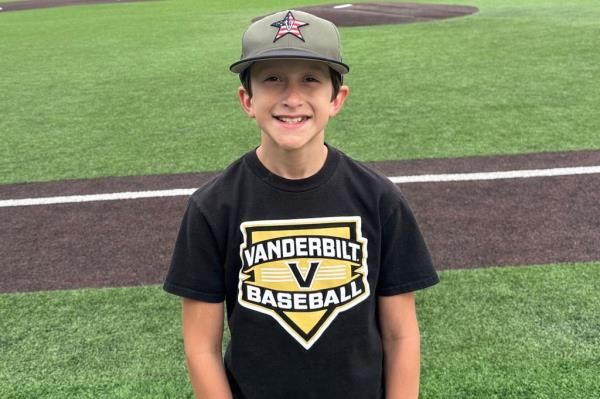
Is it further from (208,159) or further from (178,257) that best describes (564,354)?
(208,159)

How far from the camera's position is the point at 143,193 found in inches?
Result: 225

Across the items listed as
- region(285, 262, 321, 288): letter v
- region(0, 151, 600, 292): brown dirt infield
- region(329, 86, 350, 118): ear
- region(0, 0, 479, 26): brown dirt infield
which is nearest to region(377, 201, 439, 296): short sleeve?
region(285, 262, 321, 288): letter v

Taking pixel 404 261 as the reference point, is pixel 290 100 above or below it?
above

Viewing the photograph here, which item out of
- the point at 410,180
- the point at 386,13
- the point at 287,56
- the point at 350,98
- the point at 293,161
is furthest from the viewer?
the point at 386,13

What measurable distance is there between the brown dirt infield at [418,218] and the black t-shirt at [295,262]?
2.53 m

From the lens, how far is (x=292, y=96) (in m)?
1.67

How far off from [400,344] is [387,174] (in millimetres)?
4119

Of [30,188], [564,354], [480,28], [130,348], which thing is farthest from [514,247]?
[480,28]

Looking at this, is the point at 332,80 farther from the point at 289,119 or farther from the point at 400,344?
the point at 400,344

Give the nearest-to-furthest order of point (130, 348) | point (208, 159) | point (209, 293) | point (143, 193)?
1. point (209, 293)
2. point (130, 348)
3. point (143, 193)
4. point (208, 159)

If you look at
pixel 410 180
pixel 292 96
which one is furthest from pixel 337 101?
pixel 410 180

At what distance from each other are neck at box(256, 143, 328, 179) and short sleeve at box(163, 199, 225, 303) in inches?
9.0

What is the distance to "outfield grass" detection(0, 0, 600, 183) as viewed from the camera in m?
6.80

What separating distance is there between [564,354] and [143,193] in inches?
146
